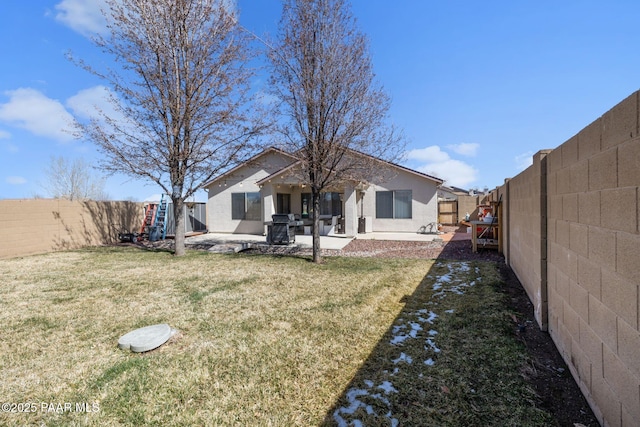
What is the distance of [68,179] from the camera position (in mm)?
29594

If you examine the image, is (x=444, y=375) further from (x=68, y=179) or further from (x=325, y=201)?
(x=68, y=179)

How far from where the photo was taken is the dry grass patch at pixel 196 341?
2.41m

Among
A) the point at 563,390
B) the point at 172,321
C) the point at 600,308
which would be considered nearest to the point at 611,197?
the point at 600,308

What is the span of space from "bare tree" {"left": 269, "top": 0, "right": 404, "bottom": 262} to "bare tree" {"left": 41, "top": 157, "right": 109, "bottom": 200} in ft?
96.7

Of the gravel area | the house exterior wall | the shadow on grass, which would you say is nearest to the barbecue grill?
the gravel area

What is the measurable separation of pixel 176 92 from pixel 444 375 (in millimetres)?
10850

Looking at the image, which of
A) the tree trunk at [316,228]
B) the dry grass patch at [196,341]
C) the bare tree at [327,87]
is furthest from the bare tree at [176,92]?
the dry grass patch at [196,341]

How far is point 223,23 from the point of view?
1012 centimetres

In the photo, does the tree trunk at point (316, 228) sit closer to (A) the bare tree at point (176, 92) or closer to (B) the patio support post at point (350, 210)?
(A) the bare tree at point (176, 92)

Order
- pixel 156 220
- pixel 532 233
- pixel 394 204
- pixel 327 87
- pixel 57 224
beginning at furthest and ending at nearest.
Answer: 1. pixel 394 204
2. pixel 156 220
3. pixel 57 224
4. pixel 327 87
5. pixel 532 233

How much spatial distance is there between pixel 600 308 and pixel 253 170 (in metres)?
15.9

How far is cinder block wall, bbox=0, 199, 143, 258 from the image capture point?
10141 millimetres

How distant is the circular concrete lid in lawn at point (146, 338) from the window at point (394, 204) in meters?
13.3

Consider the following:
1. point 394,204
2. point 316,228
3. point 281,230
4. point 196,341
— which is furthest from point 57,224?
point 394,204
